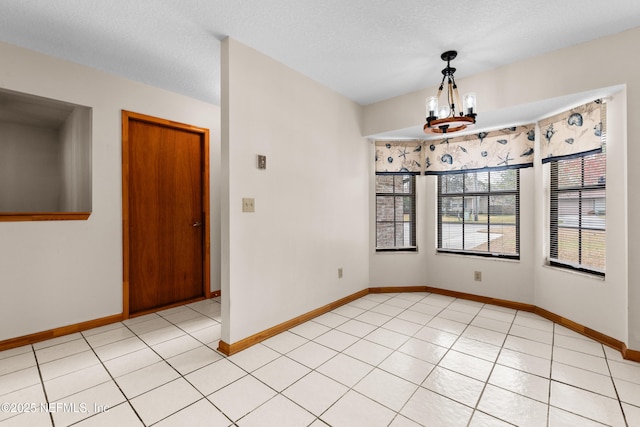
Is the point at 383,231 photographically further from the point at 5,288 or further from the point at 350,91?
the point at 5,288

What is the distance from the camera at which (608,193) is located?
2.59 m

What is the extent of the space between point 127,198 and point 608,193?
4859 millimetres

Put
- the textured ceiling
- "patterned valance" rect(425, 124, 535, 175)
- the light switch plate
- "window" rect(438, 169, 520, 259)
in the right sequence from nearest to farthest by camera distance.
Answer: the textured ceiling < the light switch plate < "patterned valance" rect(425, 124, 535, 175) < "window" rect(438, 169, 520, 259)

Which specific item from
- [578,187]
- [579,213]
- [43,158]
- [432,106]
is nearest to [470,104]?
[432,106]

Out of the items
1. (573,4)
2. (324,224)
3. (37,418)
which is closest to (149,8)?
(324,224)

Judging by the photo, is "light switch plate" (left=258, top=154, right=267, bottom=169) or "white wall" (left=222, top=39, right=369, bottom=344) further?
"light switch plate" (left=258, top=154, right=267, bottom=169)

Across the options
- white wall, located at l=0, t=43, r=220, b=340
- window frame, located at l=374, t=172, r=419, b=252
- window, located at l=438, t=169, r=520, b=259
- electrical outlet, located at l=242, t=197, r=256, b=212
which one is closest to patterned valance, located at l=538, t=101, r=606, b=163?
window, located at l=438, t=169, r=520, b=259

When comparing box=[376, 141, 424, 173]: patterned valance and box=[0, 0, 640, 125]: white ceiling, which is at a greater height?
box=[0, 0, 640, 125]: white ceiling

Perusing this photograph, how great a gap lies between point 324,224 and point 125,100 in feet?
8.71

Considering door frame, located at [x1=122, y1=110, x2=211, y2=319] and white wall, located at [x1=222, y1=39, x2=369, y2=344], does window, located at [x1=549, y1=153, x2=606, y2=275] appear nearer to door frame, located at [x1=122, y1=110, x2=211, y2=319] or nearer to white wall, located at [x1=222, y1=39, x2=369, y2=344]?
white wall, located at [x1=222, y1=39, x2=369, y2=344]

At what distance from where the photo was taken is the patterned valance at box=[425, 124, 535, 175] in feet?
11.5

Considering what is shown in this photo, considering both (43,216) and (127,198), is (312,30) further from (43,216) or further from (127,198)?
(43,216)

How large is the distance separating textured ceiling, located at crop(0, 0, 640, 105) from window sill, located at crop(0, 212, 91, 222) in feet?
4.93

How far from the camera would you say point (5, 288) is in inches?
97.9
